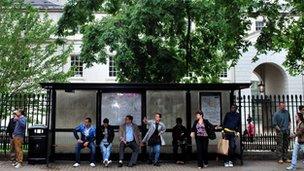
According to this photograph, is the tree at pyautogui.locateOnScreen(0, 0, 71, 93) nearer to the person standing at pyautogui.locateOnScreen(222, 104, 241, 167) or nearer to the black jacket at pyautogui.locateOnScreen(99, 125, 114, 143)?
the black jacket at pyautogui.locateOnScreen(99, 125, 114, 143)

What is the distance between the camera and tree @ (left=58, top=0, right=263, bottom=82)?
72.2ft

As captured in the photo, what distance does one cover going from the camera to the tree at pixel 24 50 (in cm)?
2984

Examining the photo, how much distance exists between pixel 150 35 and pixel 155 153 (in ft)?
27.0

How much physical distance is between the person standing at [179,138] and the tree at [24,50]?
14.5m

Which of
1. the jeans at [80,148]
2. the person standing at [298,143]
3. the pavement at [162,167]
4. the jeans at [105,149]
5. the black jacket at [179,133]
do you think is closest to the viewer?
the person standing at [298,143]

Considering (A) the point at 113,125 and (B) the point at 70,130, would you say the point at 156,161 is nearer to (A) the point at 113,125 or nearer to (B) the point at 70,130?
(A) the point at 113,125

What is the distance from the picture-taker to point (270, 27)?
18109mm

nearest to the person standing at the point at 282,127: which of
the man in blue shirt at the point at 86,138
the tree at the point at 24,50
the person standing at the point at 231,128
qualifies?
the person standing at the point at 231,128

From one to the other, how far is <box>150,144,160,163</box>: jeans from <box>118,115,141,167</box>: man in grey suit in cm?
57

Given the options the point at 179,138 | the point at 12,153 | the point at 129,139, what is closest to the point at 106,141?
the point at 129,139

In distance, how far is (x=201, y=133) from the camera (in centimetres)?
1655

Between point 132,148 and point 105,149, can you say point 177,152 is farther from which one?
point 105,149

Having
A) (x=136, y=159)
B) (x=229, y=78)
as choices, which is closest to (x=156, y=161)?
(x=136, y=159)

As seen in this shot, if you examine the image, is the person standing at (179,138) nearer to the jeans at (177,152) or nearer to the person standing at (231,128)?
the jeans at (177,152)
